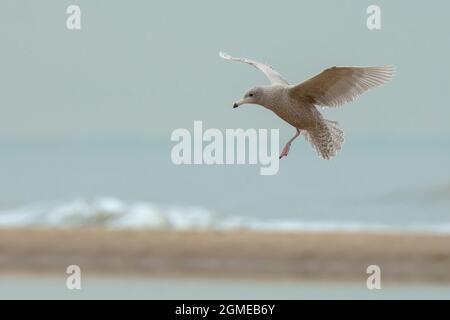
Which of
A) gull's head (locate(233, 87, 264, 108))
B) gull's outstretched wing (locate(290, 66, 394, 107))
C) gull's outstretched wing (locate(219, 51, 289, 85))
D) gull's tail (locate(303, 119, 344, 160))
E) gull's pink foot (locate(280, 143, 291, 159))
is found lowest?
gull's pink foot (locate(280, 143, 291, 159))

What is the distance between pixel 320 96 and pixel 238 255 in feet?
22.1

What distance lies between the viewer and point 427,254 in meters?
13.6

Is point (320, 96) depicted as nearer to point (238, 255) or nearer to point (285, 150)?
point (285, 150)

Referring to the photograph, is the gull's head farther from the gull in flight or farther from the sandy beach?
the sandy beach

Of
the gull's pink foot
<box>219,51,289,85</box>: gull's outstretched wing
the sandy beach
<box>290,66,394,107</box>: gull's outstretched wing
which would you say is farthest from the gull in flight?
the sandy beach

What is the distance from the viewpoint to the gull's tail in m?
7.05

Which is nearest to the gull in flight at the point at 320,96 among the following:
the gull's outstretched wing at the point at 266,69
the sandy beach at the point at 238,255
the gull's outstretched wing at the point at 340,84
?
the gull's outstretched wing at the point at 340,84

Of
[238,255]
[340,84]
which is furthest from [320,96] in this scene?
[238,255]

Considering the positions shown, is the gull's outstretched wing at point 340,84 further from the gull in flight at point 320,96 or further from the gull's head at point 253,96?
the gull's head at point 253,96

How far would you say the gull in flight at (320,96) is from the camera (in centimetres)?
698

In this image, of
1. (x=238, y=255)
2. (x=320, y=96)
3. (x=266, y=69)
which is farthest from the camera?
(x=238, y=255)

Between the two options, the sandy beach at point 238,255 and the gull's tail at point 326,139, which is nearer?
the gull's tail at point 326,139

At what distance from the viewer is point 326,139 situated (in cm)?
707
